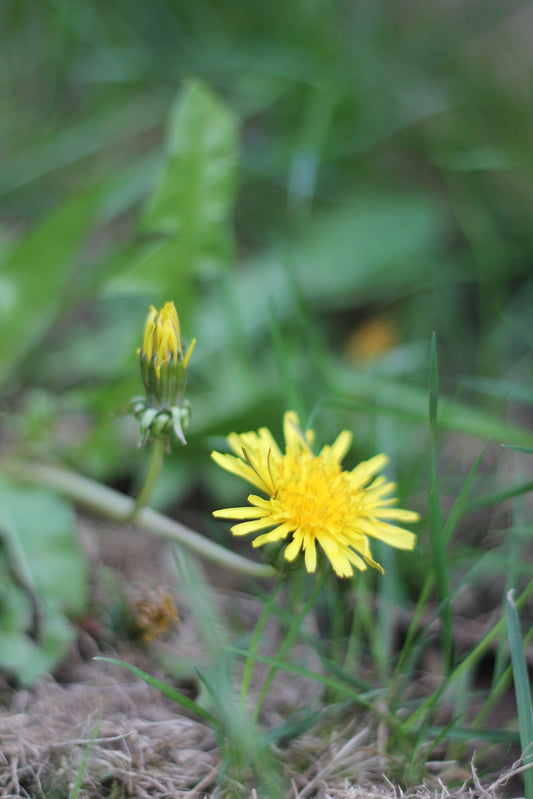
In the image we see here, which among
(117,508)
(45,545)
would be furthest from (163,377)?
(45,545)

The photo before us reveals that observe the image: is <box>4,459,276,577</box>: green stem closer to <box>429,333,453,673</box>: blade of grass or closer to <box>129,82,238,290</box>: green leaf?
<box>429,333,453,673</box>: blade of grass

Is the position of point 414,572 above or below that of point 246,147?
below

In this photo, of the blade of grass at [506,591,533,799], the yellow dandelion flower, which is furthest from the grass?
the yellow dandelion flower

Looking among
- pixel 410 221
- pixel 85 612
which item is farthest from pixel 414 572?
pixel 410 221

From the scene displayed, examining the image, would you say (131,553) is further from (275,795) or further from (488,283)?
(488,283)

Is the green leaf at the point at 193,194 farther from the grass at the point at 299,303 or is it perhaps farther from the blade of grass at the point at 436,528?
the blade of grass at the point at 436,528

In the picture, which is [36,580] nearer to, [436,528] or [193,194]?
[436,528]

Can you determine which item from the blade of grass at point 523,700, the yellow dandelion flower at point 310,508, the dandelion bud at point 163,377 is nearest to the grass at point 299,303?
the blade of grass at point 523,700
